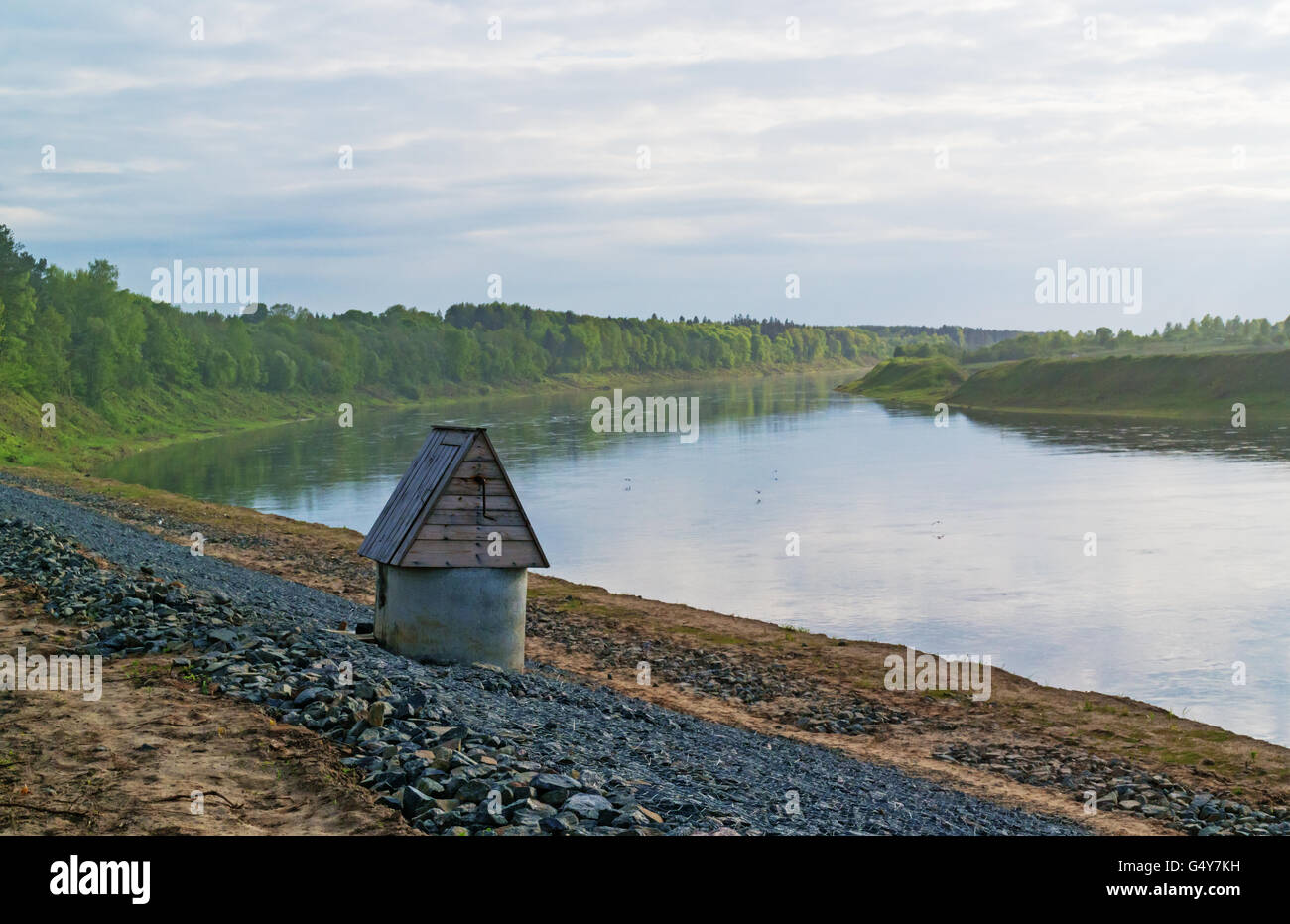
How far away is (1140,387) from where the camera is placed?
125 meters

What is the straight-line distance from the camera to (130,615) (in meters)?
16.7

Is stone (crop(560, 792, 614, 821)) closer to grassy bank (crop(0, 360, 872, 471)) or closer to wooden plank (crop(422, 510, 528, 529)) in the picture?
wooden plank (crop(422, 510, 528, 529))

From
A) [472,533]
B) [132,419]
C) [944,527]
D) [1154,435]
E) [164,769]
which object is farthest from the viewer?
[132,419]

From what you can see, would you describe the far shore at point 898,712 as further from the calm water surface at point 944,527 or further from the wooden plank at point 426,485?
the wooden plank at point 426,485

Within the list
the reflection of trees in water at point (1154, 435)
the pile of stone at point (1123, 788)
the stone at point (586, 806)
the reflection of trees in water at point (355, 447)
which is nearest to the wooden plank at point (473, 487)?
the stone at point (586, 806)

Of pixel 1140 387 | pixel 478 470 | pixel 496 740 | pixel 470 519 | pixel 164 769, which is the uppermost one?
pixel 1140 387

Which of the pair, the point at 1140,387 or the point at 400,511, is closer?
the point at 400,511

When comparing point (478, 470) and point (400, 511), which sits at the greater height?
point (478, 470)

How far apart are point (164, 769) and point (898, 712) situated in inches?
650

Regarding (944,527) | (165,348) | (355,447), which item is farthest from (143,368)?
(944,527)

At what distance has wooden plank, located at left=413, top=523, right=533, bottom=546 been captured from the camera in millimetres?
17938

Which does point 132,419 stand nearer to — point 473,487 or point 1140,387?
point 473,487

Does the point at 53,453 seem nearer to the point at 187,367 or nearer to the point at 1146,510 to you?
the point at 187,367
